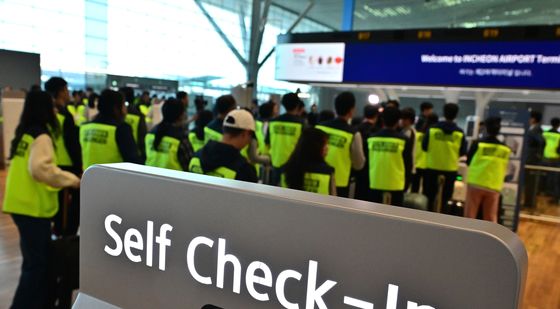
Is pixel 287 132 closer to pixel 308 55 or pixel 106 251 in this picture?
pixel 308 55

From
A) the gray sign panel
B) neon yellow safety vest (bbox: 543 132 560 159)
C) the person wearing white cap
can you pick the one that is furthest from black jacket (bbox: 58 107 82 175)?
neon yellow safety vest (bbox: 543 132 560 159)

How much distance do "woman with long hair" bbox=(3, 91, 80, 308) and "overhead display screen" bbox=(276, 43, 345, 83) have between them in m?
3.31

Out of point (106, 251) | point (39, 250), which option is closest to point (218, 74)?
point (39, 250)

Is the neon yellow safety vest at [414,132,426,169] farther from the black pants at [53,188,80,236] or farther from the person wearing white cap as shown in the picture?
the black pants at [53,188,80,236]

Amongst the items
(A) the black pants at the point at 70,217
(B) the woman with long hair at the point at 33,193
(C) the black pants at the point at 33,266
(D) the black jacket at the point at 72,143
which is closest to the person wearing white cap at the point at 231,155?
(B) the woman with long hair at the point at 33,193

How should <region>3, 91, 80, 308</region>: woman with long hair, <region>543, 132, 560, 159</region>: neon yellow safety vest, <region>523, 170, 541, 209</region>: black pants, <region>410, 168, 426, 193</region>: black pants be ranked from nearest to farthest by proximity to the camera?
<region>3, 91, 80, 308</region>: woman with long hair
<region>410, 168, 426, 193</region>: black pants
<region>523, 170, 541, 209</region>: black pants
<region>543, 132, 560, 159</region>: neon yellow safety vest

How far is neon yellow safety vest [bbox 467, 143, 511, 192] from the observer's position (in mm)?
4531

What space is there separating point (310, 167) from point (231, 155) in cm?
81

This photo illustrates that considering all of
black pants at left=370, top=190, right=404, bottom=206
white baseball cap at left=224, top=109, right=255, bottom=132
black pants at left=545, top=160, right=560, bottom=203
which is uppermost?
white baseball cap at left=224, top=109, right=255, bottom=132

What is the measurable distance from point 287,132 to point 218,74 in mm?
12501

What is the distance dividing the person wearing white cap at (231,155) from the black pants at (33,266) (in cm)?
93

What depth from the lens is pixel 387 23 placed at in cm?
2041

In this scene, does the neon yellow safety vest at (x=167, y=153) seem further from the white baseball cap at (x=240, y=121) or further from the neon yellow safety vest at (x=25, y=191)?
the white baseball cap at (x=240, y=121)

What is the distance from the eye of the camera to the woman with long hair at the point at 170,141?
347 cm
